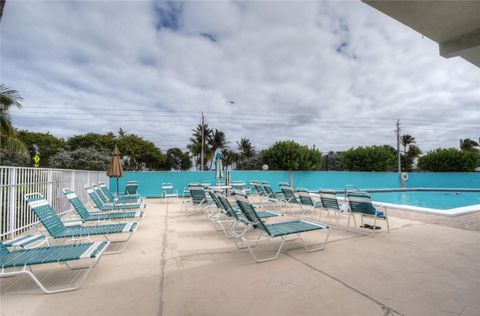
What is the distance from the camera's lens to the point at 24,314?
2.30 m

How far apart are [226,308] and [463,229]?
612cm

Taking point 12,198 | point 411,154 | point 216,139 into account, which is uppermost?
point 216,139

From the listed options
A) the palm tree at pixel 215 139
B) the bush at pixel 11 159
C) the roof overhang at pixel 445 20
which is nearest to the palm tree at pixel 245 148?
the palm tree at pixel 215 139

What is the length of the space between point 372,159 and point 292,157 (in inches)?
332

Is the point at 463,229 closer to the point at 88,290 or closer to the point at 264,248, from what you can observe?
the point at 264,248

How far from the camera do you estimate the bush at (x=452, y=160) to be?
22531 millimetres

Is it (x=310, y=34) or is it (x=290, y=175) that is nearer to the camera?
(x=310, y=34)

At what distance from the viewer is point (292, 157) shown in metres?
19.0

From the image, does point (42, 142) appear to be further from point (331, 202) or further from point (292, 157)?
point (331, 202)

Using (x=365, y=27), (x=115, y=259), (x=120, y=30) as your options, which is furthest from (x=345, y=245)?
(x=120, y=30)

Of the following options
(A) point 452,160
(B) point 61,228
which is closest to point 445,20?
(B) point 61,228

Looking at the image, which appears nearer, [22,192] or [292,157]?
[22,192]

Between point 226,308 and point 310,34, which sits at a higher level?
point 310,34

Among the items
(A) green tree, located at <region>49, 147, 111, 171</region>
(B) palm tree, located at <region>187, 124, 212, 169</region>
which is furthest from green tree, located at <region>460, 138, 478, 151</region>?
(A) green tree, located at <region>49, 147, 111, 171</region>
